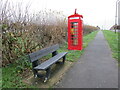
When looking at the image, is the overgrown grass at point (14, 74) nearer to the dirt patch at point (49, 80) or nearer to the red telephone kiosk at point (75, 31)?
the dirt patch at point (49, 80)

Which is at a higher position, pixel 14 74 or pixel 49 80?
pixel 14 74

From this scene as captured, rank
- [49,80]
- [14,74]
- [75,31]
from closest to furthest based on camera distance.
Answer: [49,80] → [14,74] → [75,31]

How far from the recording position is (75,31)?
22.4 ft

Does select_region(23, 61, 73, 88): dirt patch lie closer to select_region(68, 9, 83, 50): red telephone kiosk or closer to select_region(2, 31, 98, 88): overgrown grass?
select_region(2, 31, 98, 88): overgrown grass

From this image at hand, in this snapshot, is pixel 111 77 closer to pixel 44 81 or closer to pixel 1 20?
pixel 44 81

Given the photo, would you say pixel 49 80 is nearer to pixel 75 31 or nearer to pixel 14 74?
pixel 14 74

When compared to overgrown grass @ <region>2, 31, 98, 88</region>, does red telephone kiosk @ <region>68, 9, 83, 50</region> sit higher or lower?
higher

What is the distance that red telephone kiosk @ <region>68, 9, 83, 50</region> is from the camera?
6411mm

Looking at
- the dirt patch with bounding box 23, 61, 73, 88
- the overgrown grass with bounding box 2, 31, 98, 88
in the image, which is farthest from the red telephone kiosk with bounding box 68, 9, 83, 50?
the overgrown grass with bounding box 2, 31, 98, 88

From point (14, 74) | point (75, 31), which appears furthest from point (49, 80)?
point (75, 31)

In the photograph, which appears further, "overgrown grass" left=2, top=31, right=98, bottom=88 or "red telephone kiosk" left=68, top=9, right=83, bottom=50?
"red telephone kiosk" left=68, top=9, right=83, bottom=50

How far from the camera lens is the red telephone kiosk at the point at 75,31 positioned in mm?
6411

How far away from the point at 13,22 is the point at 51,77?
2.27 meters

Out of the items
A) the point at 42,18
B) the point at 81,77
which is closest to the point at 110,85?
the point at 81,77
